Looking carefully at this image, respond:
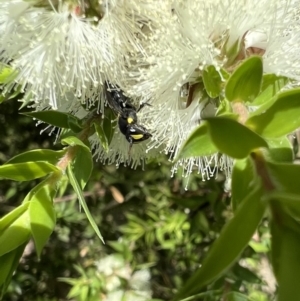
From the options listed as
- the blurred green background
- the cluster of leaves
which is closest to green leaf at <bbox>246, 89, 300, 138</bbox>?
the cluster of leaves

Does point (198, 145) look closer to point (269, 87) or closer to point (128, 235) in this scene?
point (269, 87)

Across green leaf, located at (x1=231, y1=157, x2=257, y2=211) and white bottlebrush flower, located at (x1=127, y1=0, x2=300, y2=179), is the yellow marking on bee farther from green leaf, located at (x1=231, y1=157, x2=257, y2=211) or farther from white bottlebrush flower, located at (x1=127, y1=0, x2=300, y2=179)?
green leaf, located at (x1=231, y1=157, x2=257, y2=211)

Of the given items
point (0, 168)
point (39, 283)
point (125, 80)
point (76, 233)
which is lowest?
point (39, 283)

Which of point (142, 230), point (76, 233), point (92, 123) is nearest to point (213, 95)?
point (92, 123)

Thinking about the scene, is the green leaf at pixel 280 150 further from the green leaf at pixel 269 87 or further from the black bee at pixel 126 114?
the black bee at pixel 126 114

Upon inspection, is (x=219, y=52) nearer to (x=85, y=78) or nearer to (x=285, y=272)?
(x=85, y=78)

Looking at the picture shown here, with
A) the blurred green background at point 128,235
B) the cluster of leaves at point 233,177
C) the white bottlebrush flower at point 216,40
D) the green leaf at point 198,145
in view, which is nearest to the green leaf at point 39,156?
the cluster of leaves at point 233,177
